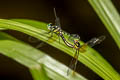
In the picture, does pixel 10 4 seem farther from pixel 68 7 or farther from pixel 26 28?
pixel 26 28

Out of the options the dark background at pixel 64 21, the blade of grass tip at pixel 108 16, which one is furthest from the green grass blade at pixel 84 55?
the dark background at pixel 64 21

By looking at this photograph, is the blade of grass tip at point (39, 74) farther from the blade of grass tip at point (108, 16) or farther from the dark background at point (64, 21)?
the dark background at point (64, 21)

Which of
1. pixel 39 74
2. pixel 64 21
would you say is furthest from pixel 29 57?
pixel 64 21

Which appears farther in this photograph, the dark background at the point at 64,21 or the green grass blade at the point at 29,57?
the dark background at the point at 64,21

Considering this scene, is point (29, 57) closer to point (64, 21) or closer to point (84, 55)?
point (84, 55)

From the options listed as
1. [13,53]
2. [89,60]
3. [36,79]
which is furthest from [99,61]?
[13,53]
